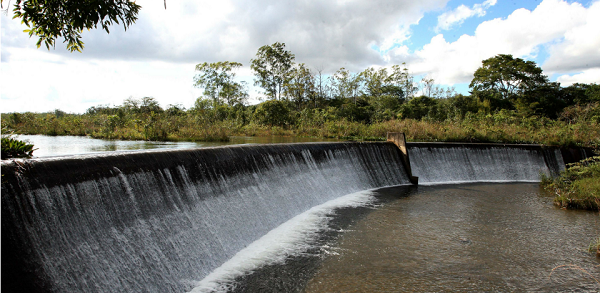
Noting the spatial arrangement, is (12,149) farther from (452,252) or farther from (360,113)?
(360,113)

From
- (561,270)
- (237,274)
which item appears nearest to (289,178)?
(237,274)

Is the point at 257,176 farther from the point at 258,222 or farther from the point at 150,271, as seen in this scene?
the point at 150,271

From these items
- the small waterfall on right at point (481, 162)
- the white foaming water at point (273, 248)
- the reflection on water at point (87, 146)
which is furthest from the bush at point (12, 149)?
the small waterfall on right at point (481, 162)

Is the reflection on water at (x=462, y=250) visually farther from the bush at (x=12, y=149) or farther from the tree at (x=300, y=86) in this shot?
the tree at (x=300, y=86)

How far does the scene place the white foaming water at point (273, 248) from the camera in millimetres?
4710

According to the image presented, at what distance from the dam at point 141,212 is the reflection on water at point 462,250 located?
172 centimetres

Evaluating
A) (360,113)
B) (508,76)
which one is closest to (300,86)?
(360,113)

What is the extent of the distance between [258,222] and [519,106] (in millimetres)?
35559

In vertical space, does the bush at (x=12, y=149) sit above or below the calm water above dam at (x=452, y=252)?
above

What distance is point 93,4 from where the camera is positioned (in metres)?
4.25

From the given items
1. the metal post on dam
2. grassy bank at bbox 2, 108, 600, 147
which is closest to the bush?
the metal post on dam

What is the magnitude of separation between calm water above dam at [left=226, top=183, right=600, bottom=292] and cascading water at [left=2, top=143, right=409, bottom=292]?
3.66 feet

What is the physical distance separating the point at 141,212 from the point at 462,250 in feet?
16.4

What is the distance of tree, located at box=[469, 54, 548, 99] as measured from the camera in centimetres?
3672
